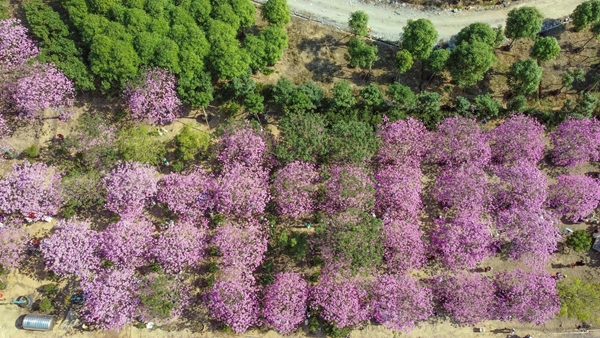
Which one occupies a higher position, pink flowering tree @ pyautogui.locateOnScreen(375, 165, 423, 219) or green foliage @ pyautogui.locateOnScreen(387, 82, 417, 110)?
green foliage @ pyautogui.locateOnScreen(387, 82, 417, 110)

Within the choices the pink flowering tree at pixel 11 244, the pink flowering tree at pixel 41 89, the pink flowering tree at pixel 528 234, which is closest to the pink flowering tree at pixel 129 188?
the pink flowering tree at pixel 11 244

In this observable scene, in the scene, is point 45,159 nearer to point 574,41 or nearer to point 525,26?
point 525,26

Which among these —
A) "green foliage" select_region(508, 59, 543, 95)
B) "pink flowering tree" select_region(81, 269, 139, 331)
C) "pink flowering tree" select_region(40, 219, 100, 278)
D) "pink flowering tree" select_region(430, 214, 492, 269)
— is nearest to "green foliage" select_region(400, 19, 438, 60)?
"green foliage" select_region(508, 59, 543, 95)

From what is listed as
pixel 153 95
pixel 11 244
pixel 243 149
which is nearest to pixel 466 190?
pixel 243 149

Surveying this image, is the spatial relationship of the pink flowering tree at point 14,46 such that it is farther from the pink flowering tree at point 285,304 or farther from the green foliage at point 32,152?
the pink flowering tree at point 285,304

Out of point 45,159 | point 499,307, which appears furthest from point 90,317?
point 499,307

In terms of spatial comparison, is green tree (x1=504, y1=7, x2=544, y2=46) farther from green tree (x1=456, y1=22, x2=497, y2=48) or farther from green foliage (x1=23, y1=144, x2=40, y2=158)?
green foliage (x1=23, y1=144, x2=40, y2=158)

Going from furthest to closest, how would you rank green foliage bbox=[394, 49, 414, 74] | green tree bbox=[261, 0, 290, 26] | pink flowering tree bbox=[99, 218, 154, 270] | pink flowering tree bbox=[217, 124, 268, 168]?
green tree bbox=[261, 0, 290, 26] → green foliage bbox=[394, 49, 414, 74] → pink flowering tree bbox=[217, 124, 268, 168] → pink flowering tree bbox=[99, 218, 154, 270]
